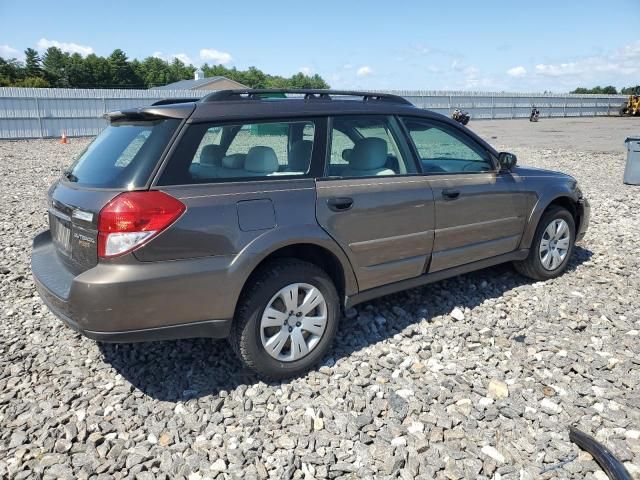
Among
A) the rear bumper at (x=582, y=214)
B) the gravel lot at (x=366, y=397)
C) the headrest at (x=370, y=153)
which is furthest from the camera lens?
the rear bumper at (x=582, y=214)

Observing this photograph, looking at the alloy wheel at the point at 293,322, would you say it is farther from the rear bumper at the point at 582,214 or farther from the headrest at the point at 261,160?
the rear bumper at the point at 582,214

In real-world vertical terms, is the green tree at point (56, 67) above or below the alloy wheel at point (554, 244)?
above

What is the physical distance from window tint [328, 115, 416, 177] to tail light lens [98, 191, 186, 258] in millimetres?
1333

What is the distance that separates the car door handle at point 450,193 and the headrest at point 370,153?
54cm

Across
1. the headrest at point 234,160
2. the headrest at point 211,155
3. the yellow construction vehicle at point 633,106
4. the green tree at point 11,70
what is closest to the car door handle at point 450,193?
the headrest at point 234,160

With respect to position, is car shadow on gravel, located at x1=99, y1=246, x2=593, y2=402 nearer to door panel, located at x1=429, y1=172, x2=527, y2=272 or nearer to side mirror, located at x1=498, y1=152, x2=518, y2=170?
door panel, located at x1=429, y1=172, x2=527, y2=272

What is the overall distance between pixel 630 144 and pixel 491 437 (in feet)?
33.5

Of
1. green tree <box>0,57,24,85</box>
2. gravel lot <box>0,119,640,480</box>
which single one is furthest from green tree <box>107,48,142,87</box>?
gravel lot <box>0,119,640,480</box>

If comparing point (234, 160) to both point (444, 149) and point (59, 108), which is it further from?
point (59, 108)

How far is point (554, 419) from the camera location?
10.1 ft

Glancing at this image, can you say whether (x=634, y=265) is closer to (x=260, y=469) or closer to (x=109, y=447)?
(x=260, y=469)

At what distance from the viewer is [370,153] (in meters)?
3.98

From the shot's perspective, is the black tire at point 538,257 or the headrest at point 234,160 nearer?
the headrest at point 234,160

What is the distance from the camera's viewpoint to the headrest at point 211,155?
320 cm
